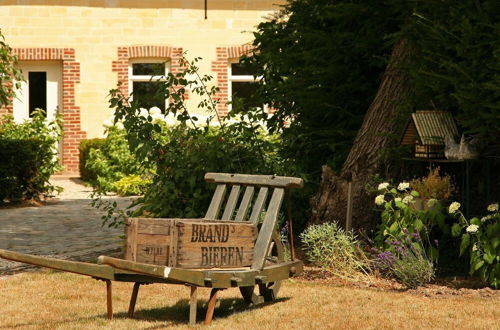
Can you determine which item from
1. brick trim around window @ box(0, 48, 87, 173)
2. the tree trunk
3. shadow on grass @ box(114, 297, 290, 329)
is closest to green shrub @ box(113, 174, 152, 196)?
brick trim around window @ box(0, 48, 87, 173)

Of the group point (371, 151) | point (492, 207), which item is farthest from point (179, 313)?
point (371, 151)

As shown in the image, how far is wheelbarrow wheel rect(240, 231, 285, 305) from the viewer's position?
311 inches

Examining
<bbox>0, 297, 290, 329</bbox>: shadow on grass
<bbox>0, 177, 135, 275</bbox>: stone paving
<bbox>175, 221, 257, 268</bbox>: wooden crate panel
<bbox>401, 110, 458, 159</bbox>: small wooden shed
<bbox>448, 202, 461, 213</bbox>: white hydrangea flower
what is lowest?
<bbox>0, 297, 290, 329</bbox>: shadow on grass

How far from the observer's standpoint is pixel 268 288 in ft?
26.8

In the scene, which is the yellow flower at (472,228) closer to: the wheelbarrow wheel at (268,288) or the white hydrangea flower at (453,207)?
the white hydrangea flower at (453,207)

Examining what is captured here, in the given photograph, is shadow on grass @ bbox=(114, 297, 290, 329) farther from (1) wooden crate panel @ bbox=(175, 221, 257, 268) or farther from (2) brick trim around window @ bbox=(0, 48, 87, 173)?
(2) brick trim around window @ bbox=(0, 48, 87, 173)

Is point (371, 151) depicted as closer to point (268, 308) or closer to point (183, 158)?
point (183, 158)

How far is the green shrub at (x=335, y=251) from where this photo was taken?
9.27 metres

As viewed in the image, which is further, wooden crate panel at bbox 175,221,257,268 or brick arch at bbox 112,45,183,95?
brick arch at bbox 112,45,183,95

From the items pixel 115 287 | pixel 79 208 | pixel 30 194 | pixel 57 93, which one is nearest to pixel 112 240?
pixel 115 287

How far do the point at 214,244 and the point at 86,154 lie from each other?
1416cm

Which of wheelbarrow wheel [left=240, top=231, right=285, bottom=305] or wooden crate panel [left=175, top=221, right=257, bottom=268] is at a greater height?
wooden crate panel [left=175, top=221, right=257, bottom=268]

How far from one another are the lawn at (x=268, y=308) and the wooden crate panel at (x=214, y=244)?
0.41 m

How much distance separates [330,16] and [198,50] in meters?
13.4
